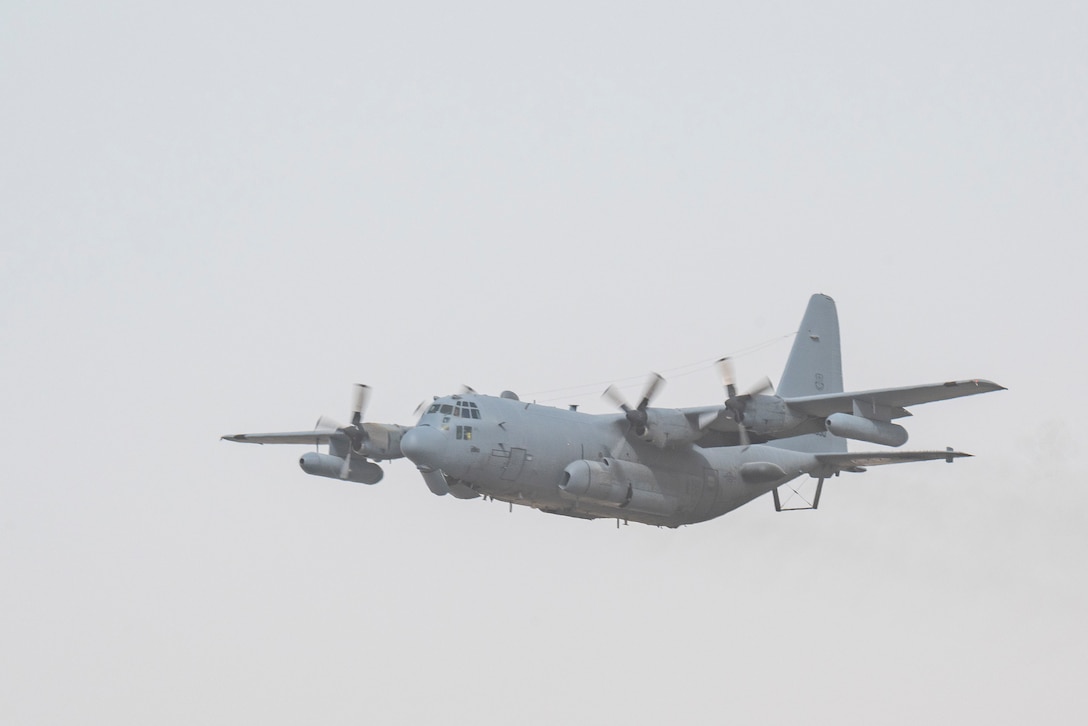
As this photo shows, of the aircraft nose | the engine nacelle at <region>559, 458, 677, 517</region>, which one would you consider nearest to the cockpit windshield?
the aircraft nose

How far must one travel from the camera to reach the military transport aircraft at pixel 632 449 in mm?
35438

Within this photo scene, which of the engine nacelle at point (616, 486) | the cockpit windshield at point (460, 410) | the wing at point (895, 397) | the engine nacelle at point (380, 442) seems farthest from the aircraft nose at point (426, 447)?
the wing at point (895, 397)

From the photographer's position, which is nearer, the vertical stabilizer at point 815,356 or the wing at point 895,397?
the wing at point 895,397

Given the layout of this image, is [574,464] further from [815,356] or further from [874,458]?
[815,356]

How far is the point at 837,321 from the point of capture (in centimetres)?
4462

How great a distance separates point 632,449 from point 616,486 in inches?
58.7

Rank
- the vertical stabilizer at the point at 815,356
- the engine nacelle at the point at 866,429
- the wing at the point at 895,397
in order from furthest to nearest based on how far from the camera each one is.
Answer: the vertical stabilizer at the point at 815,356 < the engine nacelle at the point at 866,429 < the wing at the point at 895,397

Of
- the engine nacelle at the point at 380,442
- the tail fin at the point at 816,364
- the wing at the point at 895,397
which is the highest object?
the tail fin at the point at 816,364

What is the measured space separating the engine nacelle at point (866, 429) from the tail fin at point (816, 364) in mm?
6310

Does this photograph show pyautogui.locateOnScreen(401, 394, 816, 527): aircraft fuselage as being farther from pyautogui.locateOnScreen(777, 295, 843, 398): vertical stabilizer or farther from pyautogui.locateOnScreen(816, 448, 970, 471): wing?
pyautogui.locateOnScreen(777, 295, 843, 398): vertical stabilizer

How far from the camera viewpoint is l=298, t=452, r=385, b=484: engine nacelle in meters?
40.8

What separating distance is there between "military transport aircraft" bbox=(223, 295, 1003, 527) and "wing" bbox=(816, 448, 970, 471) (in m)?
0.04

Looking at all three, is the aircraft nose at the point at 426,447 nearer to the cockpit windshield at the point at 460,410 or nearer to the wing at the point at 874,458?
the cockpit windshield at the point at 460,410

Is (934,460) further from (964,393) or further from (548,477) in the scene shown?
(548,477)
